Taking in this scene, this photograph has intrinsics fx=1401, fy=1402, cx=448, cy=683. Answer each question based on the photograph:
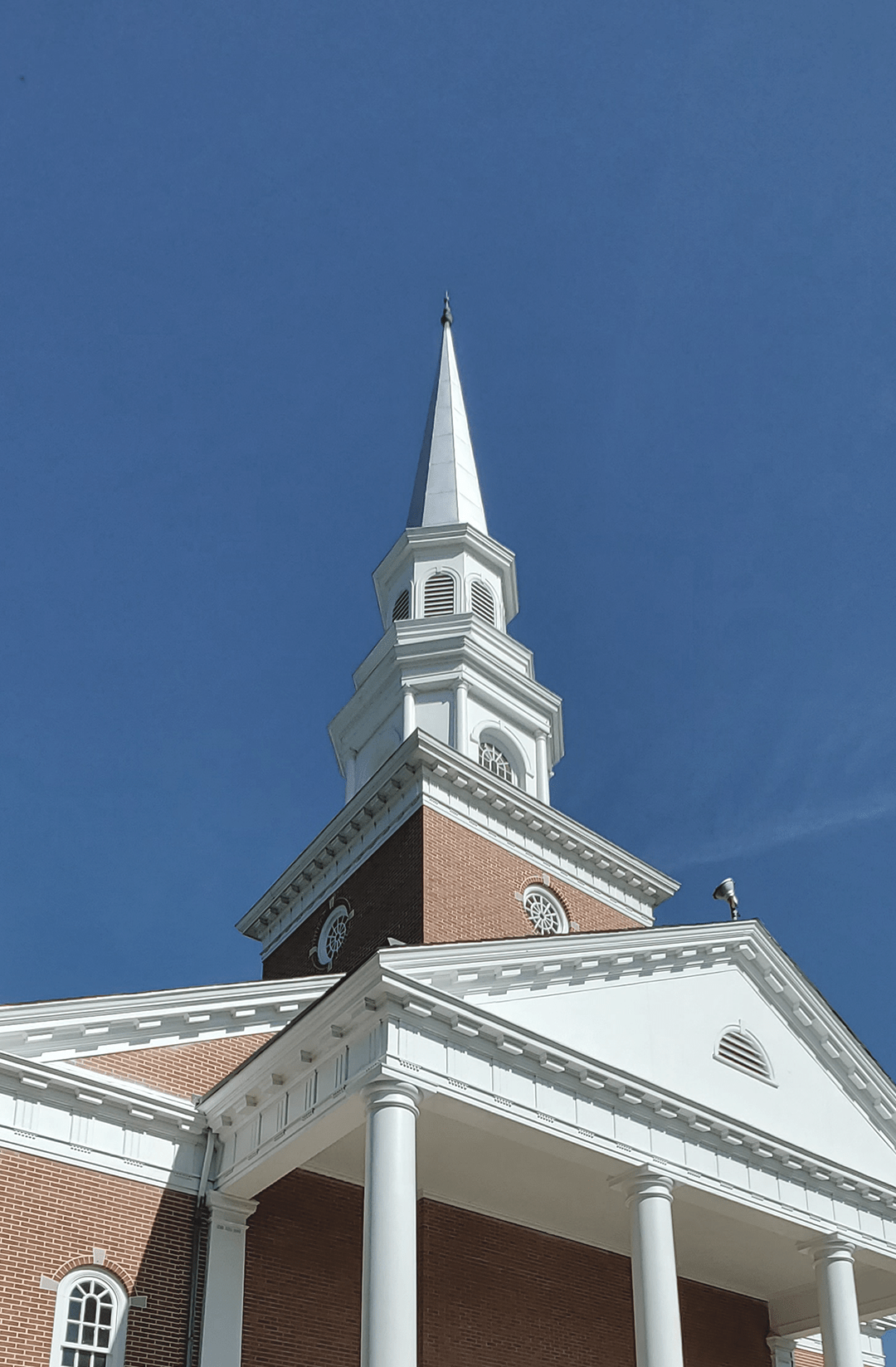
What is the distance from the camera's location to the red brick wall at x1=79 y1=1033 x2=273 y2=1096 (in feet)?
56.1

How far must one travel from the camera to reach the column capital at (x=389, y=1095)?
1424cm

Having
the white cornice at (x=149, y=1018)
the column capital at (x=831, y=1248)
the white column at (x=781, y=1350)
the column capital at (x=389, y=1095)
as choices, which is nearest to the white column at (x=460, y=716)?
the white cornice at (x=149, y=1018)

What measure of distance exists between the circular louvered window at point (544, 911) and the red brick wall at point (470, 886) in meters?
0.13

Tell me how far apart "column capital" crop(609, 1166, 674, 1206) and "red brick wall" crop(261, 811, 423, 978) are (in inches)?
271

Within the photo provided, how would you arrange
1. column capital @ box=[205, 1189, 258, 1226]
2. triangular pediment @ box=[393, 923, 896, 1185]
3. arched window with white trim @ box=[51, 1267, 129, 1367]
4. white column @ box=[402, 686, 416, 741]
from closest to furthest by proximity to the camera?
arched window with white trim @ box=[51, 1267, 129, 1367]
triangular pediment @ box=[393, 923, 896, 1185]
column capital @ box=[205, 1189, 258, 1226]
white column @ box=[402, 686, 416, 741]

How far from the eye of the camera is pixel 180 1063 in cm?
1769

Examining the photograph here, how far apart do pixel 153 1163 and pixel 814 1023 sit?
945 centimetres

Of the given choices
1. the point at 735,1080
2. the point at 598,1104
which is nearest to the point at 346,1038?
the point at 598,1104

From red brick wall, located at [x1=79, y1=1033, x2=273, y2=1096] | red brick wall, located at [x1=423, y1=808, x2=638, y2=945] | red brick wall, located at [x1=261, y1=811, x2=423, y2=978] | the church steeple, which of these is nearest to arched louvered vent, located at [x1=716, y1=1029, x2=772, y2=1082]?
red brick wall, located at [x1=423, y1=808, x2=638, y2=945]

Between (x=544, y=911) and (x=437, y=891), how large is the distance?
257cm

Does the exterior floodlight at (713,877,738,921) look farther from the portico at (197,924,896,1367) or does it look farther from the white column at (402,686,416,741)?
the white column at (402,686,416,741)

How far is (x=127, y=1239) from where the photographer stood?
629 inches

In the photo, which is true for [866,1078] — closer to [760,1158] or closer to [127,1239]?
[760,1158]

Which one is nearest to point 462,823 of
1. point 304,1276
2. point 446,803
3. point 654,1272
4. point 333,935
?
point 446,803
